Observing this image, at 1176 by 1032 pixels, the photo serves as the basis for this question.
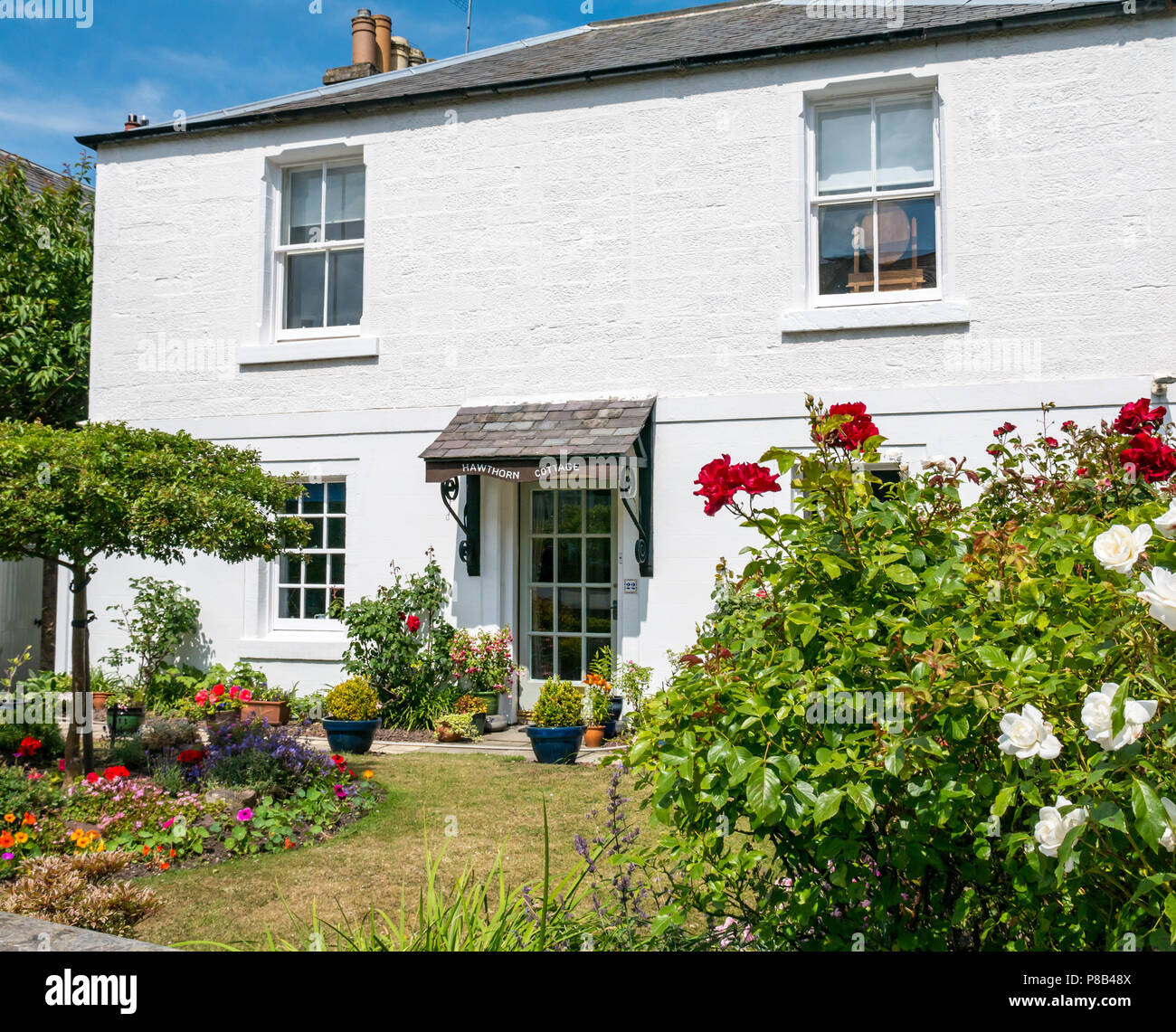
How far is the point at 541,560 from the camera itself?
10625mm

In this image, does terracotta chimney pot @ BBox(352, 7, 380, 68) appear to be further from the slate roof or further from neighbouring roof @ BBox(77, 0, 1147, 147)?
the slate roof

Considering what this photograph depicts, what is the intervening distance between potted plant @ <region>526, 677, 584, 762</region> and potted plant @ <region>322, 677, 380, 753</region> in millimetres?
1459

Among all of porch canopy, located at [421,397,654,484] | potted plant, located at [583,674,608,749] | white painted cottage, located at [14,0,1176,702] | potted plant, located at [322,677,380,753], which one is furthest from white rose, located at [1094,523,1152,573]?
potted plant, located at [322,677,380,753]

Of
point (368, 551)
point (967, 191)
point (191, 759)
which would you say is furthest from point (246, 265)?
point (967, 191)

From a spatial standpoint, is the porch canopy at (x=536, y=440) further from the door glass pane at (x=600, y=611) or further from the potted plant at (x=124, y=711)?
the potted plant at (x=124, y=711)

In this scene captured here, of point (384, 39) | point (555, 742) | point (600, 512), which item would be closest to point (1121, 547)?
point (555, 742)

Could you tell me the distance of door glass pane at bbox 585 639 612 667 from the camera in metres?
10.3

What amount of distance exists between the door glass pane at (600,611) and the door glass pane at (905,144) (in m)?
4.78

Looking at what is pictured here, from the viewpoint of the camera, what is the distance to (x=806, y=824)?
279 centimetres

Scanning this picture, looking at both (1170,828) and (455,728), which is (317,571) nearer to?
(455,728)

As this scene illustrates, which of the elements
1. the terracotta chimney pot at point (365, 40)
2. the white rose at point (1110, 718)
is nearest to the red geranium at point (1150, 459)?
the white rose at point (1110, 718)

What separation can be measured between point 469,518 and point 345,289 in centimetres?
314
